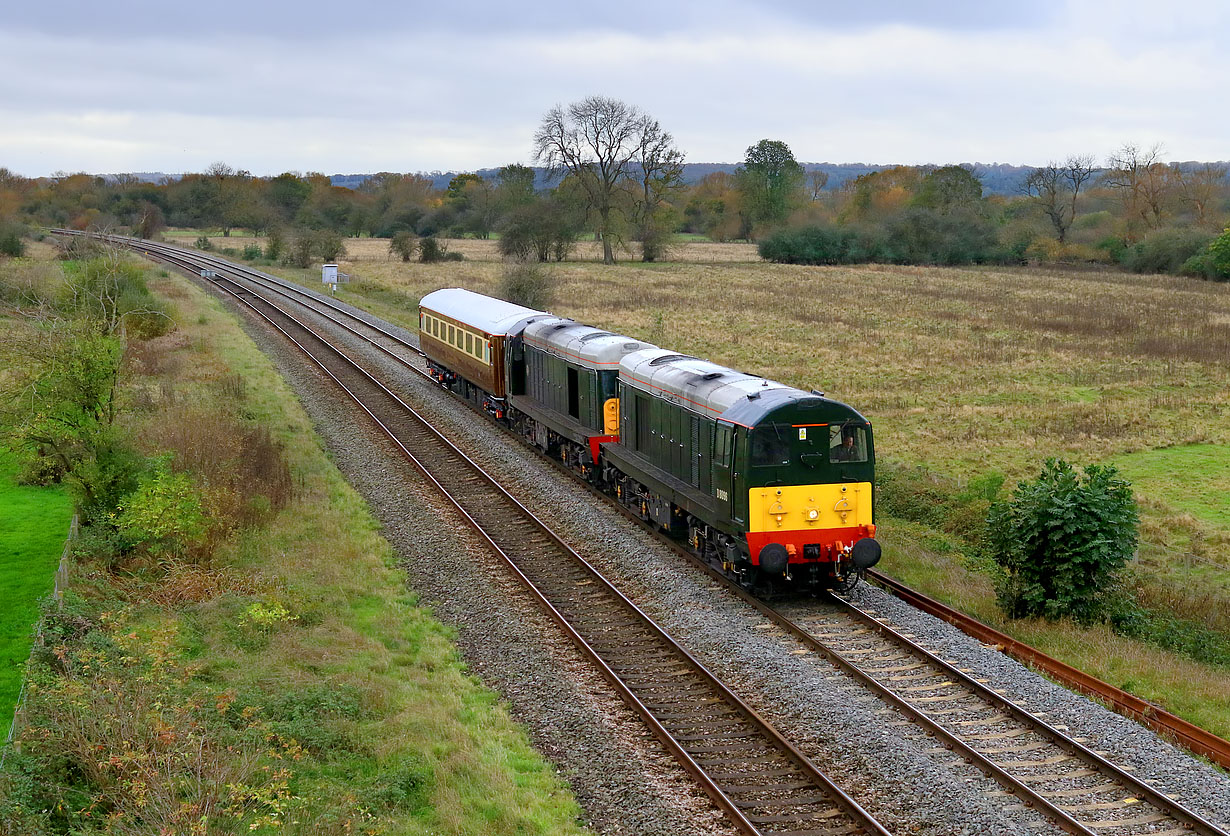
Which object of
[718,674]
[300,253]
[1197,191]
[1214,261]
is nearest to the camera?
[718,674]

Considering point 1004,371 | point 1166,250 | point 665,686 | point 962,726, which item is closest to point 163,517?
point 665,686

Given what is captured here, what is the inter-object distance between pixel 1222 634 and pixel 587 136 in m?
93.6

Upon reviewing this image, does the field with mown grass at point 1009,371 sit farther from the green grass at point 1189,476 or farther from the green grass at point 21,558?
the green grass at point 21,558

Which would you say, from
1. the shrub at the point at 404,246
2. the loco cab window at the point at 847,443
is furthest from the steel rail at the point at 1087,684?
the shrub at the point at 404,246

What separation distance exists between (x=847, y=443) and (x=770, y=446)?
1.33 meters

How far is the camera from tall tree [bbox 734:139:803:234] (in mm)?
135875

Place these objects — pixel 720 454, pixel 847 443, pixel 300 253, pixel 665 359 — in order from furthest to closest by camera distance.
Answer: pixel 300 253 < pixel 665 359 < pixel 720 454 < pixel 847 443

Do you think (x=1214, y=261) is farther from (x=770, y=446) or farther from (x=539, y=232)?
(x=770, y=446)

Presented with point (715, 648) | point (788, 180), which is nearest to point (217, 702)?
point (715, 648)

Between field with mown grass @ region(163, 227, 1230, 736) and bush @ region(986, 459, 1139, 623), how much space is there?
1.81 feet

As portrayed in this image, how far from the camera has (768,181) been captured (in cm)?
13825

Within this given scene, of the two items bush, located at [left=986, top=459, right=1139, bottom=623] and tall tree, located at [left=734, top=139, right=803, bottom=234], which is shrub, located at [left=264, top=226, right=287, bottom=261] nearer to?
tall tree, located at [left=734, top=139, right=803, bottom=234]

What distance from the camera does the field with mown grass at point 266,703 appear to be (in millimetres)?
10281

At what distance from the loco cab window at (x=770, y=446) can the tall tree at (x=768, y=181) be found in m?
122
